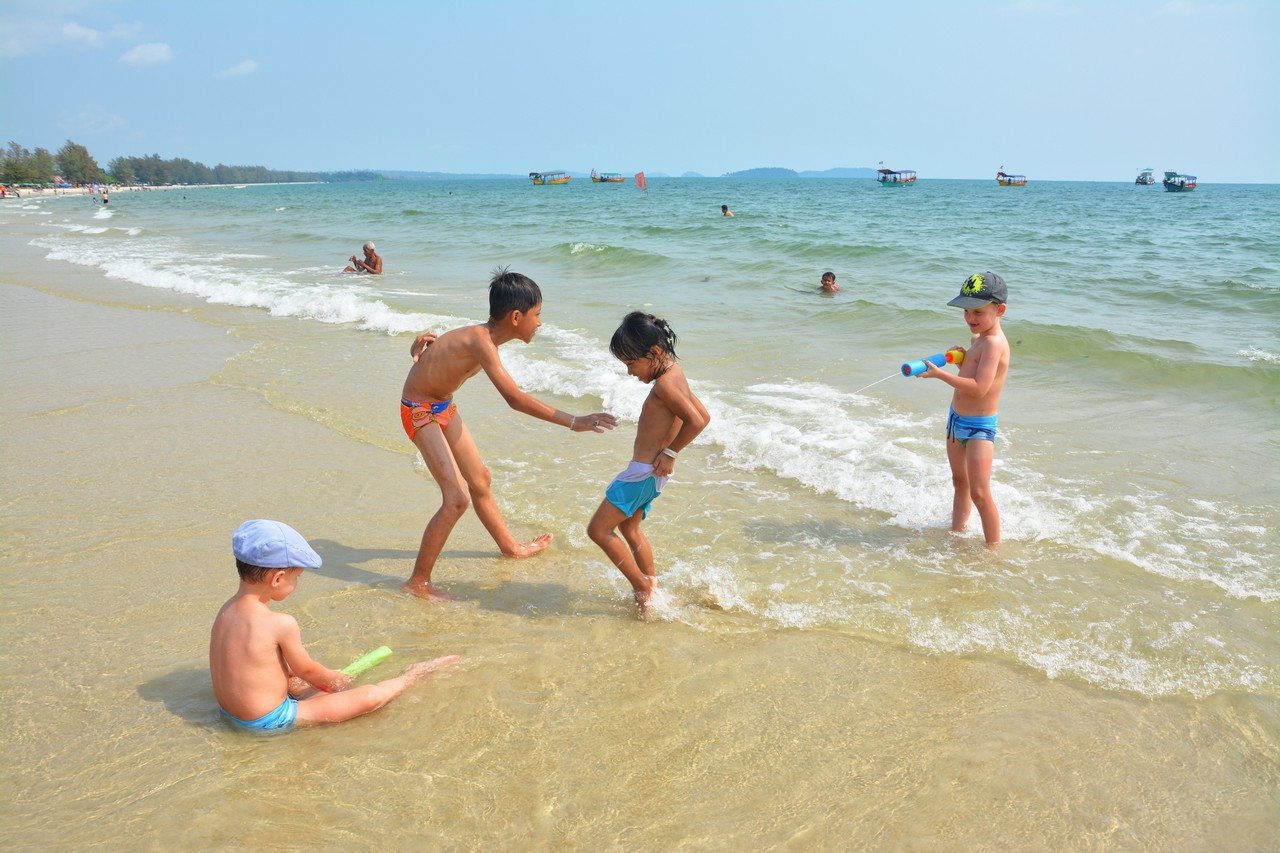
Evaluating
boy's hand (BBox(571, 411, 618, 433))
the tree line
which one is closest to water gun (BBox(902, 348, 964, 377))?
boy's hand (BBox(571, 411, 618, 433))

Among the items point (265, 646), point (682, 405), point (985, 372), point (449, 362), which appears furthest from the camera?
point (985, 372)

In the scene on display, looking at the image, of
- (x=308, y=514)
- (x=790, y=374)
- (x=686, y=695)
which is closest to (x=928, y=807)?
(x=686, y=695)

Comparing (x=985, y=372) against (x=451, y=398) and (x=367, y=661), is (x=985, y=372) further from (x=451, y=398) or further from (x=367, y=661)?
(x=367, y=661)

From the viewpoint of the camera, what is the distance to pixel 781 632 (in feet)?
13.0

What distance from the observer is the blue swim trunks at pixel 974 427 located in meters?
4.76

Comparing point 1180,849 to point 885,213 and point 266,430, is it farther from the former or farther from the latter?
point 885,213

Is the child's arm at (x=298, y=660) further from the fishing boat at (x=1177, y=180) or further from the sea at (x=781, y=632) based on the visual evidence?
the fishing boat at (x=1177, y=180)

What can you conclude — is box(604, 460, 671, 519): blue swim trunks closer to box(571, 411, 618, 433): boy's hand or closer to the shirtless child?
box(571, 411, 618, 433): boy's hand

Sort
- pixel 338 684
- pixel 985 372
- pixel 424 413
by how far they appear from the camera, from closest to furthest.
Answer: pixel 338 684 → pixel 424 413 → pixel 985 372

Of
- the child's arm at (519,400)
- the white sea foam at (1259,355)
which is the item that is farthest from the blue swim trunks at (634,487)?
the white sea foam at (1259,355)

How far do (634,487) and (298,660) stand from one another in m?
1.58

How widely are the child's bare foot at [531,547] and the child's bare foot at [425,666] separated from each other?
1138mm

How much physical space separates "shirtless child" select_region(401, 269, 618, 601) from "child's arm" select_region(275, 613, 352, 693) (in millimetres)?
1062

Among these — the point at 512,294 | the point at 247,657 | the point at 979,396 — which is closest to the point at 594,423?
the point at 512,294
